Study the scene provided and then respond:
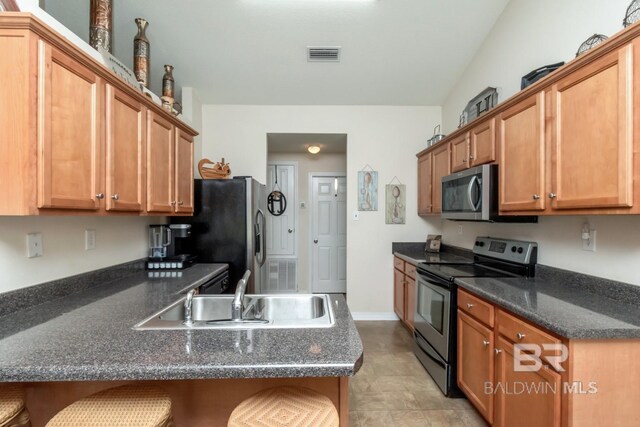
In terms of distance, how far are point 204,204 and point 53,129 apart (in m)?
1.60

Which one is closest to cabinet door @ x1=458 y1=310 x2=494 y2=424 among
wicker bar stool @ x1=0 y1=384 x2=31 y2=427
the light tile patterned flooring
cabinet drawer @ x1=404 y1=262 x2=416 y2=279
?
the light tile patterned flooring

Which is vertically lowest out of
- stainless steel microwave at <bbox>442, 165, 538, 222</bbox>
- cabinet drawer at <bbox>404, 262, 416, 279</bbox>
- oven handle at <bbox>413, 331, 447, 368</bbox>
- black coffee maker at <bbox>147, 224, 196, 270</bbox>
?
oven handle at <bbox>413, 331, 447, 368</bbox>

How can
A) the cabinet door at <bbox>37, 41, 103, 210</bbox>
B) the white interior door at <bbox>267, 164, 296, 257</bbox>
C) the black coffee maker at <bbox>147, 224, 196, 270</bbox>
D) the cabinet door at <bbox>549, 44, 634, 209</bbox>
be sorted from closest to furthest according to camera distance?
the cabinet door at <bbox>37, 41, 103, 210</bbox>, the cabinet door at <bbox>549, 44, 634, 209</bbox>, the black coffee maker at <bbox>147, 224, 196, 270</bbox>, the white interior door at <bbox>267, 164, 296, 257</bbox>

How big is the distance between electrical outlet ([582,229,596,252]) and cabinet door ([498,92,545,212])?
354 mm

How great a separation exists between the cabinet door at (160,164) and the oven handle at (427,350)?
92.5 inches

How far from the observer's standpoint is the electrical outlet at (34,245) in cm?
146

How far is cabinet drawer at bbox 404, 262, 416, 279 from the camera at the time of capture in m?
3.04

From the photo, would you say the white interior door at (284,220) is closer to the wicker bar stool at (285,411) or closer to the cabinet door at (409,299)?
the cabinet door at (409,299)

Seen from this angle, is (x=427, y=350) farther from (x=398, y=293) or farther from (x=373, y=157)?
(x=373, y=157)

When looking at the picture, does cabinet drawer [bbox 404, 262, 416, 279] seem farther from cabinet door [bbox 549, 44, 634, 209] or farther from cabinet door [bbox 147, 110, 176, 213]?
cabinet door [bbox 147, 110, 176, 213]

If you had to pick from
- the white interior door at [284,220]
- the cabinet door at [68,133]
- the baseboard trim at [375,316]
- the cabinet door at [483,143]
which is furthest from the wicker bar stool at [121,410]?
the white interior door at [284,220]

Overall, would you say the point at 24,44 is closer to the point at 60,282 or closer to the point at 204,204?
the point at 60,282

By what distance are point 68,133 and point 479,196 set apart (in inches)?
98.3

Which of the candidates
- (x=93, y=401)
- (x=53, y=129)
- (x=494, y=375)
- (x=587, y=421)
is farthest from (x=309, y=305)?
(x=53, y=129)
